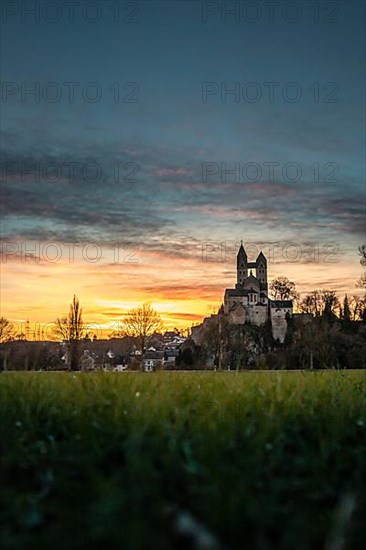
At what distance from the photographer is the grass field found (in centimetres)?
176

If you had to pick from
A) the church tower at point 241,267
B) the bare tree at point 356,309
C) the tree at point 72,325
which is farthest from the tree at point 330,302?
the church tower at point 241,267

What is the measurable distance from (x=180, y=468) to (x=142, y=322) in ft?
172

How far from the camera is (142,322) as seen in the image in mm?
54750

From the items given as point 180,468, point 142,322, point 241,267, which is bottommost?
point 180,468

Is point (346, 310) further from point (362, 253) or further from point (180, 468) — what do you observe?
point (180, 468)

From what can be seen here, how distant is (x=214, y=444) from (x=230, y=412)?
951 mm

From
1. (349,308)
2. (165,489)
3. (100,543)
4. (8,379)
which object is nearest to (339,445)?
(165,489)

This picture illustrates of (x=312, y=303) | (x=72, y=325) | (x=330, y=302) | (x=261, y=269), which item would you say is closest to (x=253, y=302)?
(x=261, y=269)

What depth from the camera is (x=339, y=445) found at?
3127 mm

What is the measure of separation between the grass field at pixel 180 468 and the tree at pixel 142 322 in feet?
159

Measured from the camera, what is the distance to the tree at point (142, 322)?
175ft

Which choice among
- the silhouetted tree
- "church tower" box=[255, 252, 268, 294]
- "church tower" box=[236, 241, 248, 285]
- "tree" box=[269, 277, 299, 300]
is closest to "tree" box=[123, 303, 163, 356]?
the silhouetted tree

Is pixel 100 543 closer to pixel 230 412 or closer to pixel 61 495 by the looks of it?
pixel 61 495

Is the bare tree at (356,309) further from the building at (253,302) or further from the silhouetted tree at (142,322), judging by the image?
the silhouetted tree at (142,322)
